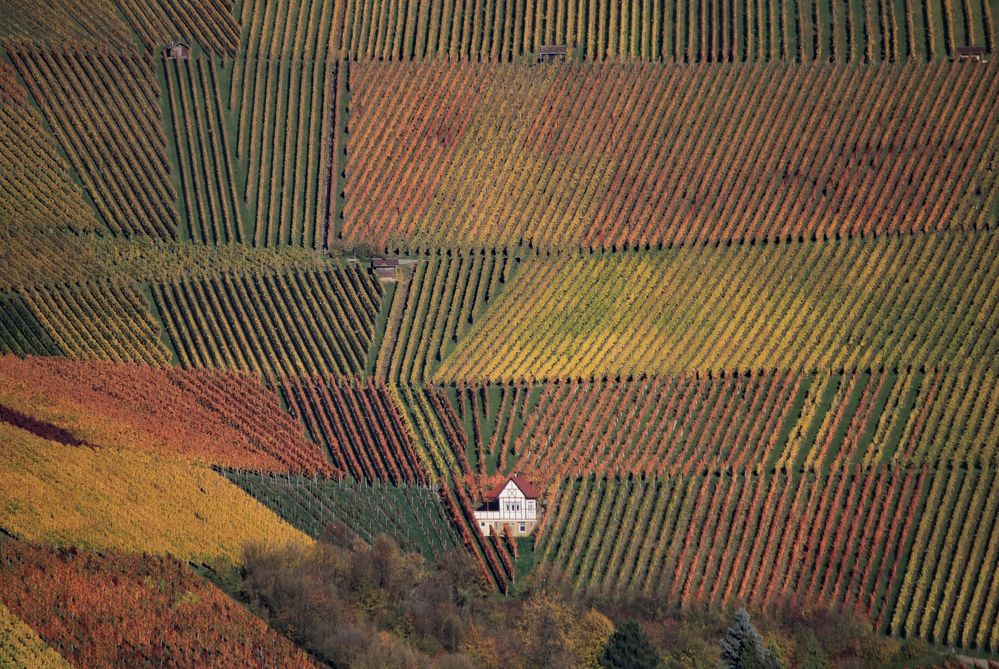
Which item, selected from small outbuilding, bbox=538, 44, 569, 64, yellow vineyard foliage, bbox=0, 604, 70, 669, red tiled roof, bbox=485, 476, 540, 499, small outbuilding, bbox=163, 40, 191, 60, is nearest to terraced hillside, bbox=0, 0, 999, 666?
yellow vineyard foliage, bbox=0, 604, 70, 669

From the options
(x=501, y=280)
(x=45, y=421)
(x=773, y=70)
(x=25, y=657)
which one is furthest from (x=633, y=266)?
(x=25, y=657)

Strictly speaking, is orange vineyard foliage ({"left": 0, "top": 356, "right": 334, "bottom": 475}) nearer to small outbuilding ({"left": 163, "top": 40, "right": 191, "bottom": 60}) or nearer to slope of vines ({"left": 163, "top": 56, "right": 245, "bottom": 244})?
slope of vines ({"left": 163, "top": 56, "right": 245, "bottom": 244})

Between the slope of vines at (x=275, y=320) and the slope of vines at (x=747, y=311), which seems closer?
the slope of vines at (x=747, y=311)

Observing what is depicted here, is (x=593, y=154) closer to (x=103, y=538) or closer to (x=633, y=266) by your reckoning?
(x=633, y=266)

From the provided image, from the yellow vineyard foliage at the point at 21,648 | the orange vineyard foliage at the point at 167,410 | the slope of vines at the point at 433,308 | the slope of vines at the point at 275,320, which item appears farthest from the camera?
the slope of vines at the point at 275,320

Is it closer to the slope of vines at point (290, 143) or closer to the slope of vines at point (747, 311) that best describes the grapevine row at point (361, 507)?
the slope of vines at point (747, 311)

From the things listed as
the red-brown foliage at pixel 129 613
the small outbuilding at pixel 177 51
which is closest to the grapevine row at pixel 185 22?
the small outbuilding at pixel 177 51

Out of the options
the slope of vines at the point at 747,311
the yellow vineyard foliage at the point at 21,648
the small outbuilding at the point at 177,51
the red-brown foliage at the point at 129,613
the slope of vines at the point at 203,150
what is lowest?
the yellow vineyard foliage at the point at 21,648

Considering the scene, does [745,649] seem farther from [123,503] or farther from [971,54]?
[971,54]
